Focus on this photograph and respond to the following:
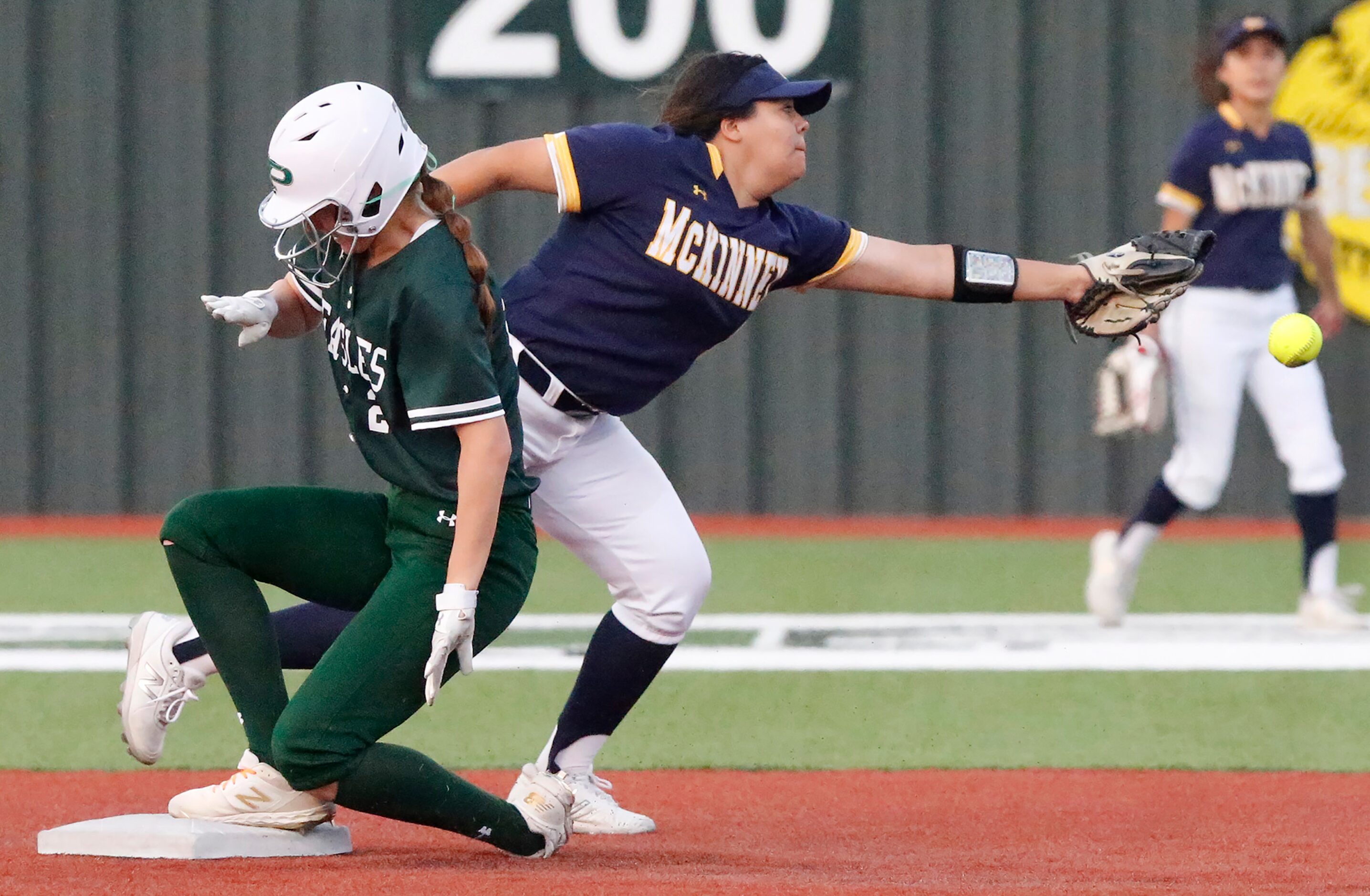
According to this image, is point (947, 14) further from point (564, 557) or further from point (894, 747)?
point (894, 747)

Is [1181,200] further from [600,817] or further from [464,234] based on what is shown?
[464,234]

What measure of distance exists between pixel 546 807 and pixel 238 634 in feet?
2.40

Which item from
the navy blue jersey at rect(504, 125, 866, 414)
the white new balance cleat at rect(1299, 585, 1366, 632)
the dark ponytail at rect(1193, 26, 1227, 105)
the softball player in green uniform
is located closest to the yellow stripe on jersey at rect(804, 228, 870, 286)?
the navy blue jersey at rect(504, 125, 866, 414)

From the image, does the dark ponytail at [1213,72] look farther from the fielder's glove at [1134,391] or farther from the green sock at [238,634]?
the green sock at [238,634]

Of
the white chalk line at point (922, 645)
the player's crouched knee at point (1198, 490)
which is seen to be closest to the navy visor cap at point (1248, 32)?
the player's crouched knee at point (1198, 490)

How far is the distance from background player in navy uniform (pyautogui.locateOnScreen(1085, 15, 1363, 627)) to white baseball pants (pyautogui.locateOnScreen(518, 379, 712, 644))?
3240 mm

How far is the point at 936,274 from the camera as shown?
4.39 metres

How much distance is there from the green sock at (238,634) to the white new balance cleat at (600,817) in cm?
80

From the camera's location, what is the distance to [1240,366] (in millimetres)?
7039

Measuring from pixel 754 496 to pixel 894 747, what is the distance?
5.69 meters

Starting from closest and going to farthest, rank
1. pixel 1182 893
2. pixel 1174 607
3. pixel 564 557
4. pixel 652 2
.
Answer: pixel 1182 893
pixel 1174 607
pixel 564 557
pixel 652 2

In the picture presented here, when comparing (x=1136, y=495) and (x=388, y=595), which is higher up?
(x=388, y=595)

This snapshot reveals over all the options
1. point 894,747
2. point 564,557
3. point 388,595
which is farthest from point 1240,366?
point 388,595

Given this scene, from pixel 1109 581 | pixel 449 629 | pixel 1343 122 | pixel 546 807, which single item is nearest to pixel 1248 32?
pixel 1109 581
